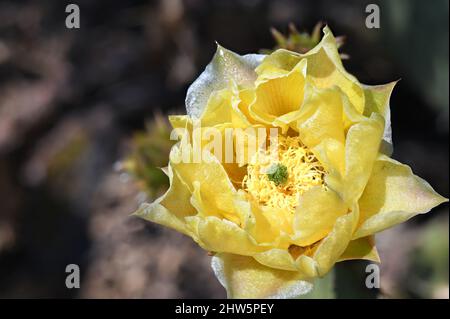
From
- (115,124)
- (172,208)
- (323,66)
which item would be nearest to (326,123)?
(323,66)

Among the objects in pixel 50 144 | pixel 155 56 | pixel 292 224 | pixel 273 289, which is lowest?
pixel 273 289

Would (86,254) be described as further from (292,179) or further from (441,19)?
(441,19)

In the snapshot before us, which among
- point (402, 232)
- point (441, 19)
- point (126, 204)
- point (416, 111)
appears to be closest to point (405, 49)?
point (441, 19)

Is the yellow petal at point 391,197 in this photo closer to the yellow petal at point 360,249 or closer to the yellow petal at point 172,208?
the yellow petal at point 360,249

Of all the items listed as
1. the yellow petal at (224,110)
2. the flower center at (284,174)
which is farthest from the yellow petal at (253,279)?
the yellow petal at (224,110)

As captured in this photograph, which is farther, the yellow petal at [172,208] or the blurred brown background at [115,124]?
the blurred brown background at [115,124]

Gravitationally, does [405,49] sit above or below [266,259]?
above
